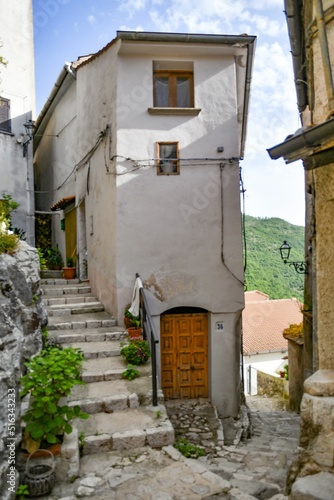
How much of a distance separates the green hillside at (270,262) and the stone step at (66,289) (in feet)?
80.5

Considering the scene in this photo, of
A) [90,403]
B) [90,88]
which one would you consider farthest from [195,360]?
[90,88]

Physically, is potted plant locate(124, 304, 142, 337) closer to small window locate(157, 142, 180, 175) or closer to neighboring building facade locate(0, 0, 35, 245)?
small window locate(157, 142, 180, 175)

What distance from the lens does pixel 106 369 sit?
7.04 meters

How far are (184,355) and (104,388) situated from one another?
124 inches

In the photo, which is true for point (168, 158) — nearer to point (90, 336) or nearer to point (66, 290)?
point (90, 336)

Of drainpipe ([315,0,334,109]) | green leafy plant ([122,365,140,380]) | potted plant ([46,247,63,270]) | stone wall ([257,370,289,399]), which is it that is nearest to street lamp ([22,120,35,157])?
potted plant ([46,247,63,270])

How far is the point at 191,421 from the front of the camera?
8062 millimetres

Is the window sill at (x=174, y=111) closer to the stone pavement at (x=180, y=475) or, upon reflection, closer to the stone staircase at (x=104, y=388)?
the stone staircase at (x=104, y=388)

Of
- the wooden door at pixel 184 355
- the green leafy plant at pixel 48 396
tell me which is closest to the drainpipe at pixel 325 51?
the green leafy plant at pixel 48 396

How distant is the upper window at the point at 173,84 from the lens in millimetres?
9508

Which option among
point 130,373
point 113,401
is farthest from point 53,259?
point 113,401

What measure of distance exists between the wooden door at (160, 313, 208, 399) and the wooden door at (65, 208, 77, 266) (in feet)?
18.3

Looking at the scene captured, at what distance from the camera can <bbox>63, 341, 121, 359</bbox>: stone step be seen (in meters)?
7.54

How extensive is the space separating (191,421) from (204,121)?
693 centimetres
